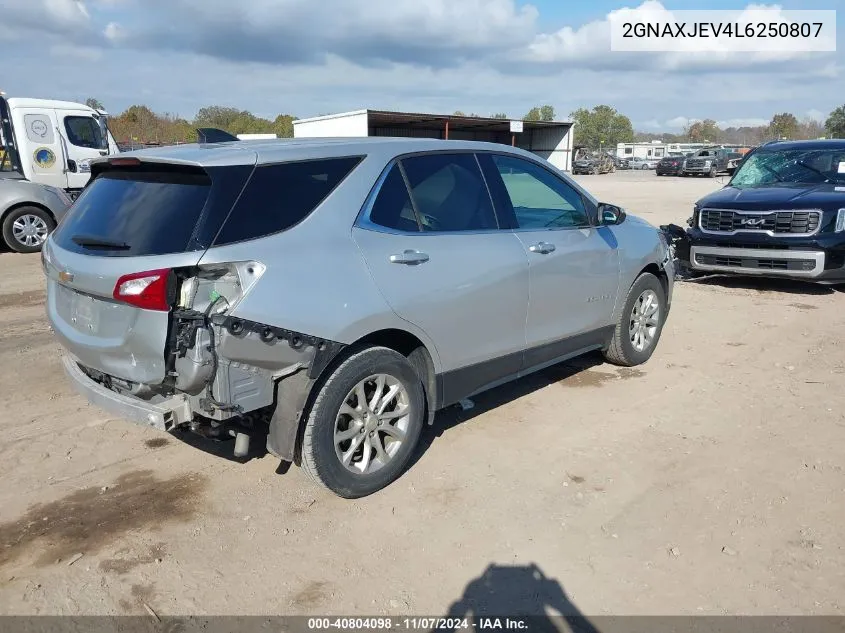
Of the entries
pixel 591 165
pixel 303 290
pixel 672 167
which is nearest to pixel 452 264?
pixel 303 290

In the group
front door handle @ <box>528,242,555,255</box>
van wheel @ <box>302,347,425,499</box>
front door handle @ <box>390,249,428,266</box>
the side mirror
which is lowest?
van wheel @ <box>302,347,425,499</box>

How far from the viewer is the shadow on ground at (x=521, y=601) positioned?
2.75m

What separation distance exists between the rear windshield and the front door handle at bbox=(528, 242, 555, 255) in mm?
2093

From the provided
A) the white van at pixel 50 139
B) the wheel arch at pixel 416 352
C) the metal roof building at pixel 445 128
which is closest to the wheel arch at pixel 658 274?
the wheel arch at pixel 416 352

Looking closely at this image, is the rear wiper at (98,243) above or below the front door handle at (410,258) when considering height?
above

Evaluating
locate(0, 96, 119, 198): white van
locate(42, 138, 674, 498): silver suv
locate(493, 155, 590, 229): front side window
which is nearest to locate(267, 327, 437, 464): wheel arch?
locate(42, 138, 674, 498): silver suv

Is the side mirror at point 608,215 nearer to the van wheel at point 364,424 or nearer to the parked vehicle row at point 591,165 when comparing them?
the van wheel at point 364,424

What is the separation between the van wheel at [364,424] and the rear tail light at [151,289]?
0.85 meters

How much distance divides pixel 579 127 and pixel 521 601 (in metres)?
112

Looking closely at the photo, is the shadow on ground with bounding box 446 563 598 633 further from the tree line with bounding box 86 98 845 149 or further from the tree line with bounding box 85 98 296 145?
the tree line with bounding box 85 98 296 145

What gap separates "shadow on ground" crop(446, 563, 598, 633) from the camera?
2.75m

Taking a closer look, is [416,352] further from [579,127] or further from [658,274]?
[579,127]

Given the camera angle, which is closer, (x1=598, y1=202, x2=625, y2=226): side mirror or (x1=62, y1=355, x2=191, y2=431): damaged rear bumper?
(x1=62, y1=355, x2=191, y2=431): damaged rear bumper

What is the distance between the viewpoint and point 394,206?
3709mm
